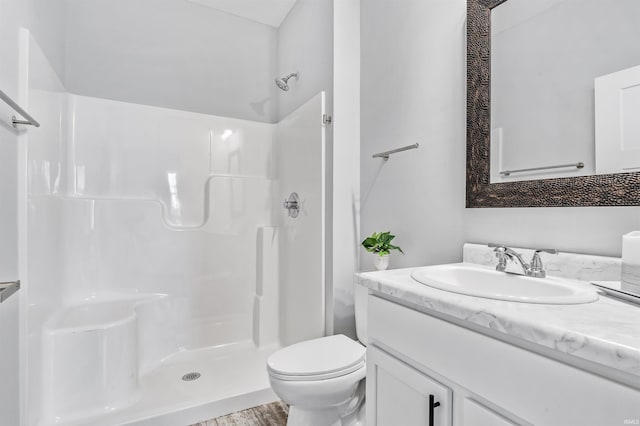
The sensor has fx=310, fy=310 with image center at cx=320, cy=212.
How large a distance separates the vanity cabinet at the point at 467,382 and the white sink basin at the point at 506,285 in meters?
0.10

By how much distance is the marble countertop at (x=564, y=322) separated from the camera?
0.43m

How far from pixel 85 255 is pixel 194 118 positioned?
3.91 feet

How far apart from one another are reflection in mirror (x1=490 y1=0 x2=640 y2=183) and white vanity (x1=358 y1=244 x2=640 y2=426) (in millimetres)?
304

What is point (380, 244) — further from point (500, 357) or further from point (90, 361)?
point (90, 361)

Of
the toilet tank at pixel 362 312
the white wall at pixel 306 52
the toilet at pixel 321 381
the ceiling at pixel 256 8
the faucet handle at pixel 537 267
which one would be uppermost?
the ceiling at pixel 256 8

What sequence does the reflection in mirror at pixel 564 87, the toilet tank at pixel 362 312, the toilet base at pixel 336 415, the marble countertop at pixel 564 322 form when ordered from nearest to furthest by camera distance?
the marble countertop at pixel 564 322 < the reflection in mirror at pixel 564 87 < the toilet base at pixel 336 415 < the toilet tank at pixel 362 312

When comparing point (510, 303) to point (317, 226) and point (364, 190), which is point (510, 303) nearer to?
point (364, 190)

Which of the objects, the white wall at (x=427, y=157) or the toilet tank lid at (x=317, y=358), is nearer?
the white wall at (x=427, y=157)

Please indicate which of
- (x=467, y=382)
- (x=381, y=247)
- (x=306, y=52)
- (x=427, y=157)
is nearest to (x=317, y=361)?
(x=381, y=247)

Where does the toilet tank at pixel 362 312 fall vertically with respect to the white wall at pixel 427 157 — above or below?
below

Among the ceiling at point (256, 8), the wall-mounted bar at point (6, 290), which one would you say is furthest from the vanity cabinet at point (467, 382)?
the ceiling at point (256, 8)

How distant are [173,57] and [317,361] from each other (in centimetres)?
237

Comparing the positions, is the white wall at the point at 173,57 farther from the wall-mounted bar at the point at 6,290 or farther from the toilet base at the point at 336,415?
the toilet base at the point at 336,415

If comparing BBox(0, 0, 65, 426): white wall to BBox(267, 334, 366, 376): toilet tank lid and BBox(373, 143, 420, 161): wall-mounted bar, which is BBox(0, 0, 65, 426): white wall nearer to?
BBox(267, 334, 366, 376): toilet tank lid
